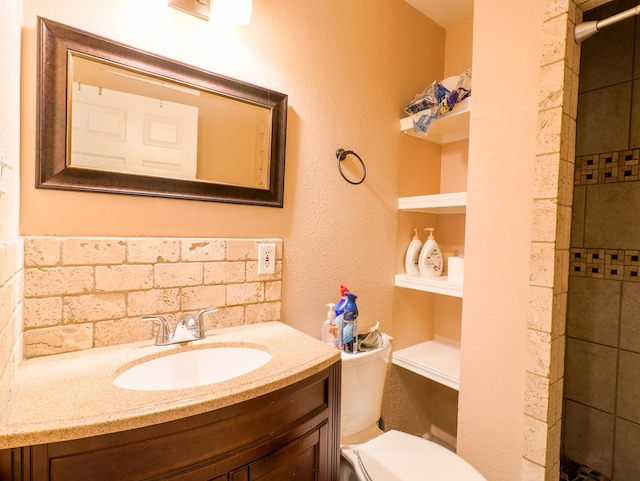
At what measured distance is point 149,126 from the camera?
1.06 meters

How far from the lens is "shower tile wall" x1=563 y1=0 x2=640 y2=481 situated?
62.7 inches

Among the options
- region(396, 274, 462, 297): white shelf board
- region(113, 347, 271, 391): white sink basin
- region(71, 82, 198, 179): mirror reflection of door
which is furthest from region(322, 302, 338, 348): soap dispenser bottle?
region(71, 82, 198, 179): mirror reflection of door

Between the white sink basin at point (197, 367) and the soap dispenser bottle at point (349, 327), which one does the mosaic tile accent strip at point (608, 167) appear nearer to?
the soap dispenser bottle at point (349, 327)

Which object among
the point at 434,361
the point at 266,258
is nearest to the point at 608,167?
the point at 434,361

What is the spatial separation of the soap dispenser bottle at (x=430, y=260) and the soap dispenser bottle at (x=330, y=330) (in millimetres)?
595

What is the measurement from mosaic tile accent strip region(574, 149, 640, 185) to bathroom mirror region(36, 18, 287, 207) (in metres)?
1.61

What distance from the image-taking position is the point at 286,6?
1345 mm

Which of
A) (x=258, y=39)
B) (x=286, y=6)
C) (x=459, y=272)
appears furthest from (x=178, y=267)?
(x=459, y=272)

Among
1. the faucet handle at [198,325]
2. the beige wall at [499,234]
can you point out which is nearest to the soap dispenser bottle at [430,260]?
the beige wall at [499,234]

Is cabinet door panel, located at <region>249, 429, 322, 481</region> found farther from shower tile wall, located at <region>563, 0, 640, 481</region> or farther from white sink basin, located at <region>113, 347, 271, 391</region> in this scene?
shower tile wall, located at <region>563, 0, 640, 481</region>

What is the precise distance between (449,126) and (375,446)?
5.05 feet

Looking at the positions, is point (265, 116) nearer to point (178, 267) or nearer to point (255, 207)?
point (255, 207)

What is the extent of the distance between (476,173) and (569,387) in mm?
1379

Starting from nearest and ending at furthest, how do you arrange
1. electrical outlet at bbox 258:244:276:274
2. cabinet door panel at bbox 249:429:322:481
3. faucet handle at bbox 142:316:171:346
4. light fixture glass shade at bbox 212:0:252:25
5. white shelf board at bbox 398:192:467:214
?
1. cabinet door panel at bbox 249:429:322:481
2. faucet handle at bbox 142:316:171:346
3. light fixture glass shade at bbox 212:0:252:25
4. electrical outlet at bbox 258:244:276:274
5. white shelf board at bbox 398:192:467:214
